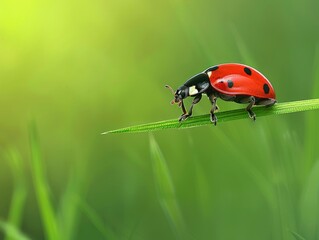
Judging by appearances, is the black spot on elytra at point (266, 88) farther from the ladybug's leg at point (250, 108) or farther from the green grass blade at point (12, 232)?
the green grass blade at point (12, 232)

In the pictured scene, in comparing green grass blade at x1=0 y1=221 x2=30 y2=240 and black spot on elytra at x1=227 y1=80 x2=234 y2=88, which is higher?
black spot on elytra at x1=227 y1=80 x2=234 y2=88

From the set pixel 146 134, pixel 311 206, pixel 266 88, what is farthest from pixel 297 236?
pixel 146 134

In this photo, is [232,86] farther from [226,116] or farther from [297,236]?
[297,236]

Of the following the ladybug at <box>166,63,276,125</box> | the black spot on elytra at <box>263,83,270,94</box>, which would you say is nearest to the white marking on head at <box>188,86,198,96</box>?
the ladybug at <box>166,63,276,125</box>

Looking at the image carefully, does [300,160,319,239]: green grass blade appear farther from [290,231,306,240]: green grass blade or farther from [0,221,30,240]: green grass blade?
[0,221,30,240]: green grass blade

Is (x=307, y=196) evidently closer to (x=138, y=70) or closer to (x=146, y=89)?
(x=146, y=89)

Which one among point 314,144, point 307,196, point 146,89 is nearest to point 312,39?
point 146,89

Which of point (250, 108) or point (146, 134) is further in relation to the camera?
point (146, 134)

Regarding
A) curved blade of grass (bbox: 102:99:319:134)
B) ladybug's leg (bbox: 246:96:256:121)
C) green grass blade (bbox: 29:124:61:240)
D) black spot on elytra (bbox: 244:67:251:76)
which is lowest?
green grass blade (bbox: 29:124:61:240)
